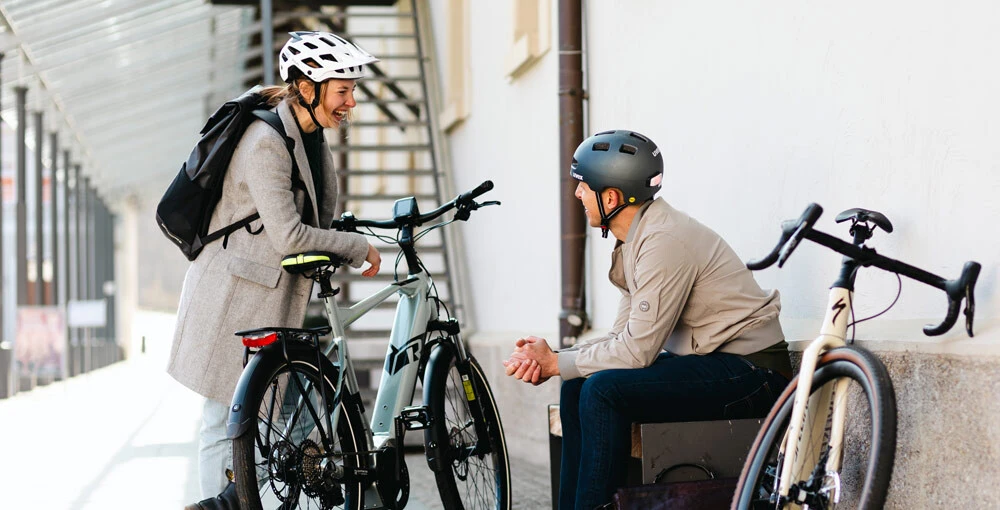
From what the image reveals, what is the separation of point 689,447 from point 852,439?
1.45ft

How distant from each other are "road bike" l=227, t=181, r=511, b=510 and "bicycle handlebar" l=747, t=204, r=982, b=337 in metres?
1.47

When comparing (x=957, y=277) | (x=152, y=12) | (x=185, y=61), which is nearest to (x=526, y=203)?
(x=957, y=277)

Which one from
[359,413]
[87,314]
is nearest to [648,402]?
[359,413]

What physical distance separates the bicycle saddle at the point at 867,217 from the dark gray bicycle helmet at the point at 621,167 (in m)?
0.73

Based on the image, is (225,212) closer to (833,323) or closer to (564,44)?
(833,323)

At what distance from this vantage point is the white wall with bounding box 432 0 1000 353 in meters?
3.24

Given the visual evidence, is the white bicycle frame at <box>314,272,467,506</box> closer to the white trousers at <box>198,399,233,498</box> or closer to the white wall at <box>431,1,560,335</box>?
the white trousers at <box>198,399,233,498</box>

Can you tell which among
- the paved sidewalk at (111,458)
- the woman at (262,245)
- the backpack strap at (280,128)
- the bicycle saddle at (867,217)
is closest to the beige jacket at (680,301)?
the bicycle saddle at (867,217)

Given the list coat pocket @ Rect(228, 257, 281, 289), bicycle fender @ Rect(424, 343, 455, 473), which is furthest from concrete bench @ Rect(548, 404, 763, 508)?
coat pocket @ Rect(228, 257, 281, 289)

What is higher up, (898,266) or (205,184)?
(205,184)

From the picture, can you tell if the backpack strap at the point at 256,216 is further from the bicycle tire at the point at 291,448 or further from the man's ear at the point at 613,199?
the man's ear at the point at 613,199

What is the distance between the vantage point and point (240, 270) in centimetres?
409

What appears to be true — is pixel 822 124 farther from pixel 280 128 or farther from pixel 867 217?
pixel 280 128

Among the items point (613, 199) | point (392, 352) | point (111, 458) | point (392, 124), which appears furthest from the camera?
point (392, 124)
